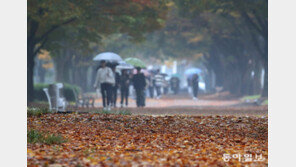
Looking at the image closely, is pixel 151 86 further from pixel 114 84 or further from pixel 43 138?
pixel 43 138

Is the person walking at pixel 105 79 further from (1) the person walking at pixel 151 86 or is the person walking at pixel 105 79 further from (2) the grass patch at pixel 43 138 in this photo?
(1) the person walking at pixel 151 86

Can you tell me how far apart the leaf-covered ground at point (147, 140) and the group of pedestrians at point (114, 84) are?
500 centimetres

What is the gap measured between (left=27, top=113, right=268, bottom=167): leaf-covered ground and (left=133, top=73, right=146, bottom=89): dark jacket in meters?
10.8

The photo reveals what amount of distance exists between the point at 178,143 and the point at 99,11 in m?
15.5

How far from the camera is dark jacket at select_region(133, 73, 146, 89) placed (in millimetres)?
28250

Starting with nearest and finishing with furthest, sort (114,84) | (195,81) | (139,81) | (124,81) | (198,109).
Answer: (114,84) < (124,81) < (198,109) < (139,81) < (195,81)

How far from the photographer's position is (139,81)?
92.9ft

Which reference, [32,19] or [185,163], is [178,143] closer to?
[185,163]

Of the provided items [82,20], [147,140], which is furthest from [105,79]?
[147,140]

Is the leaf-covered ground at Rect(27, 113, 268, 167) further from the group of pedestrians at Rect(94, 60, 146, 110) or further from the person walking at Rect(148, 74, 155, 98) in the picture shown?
the person walking at Rect(148, 74, 155, 98)

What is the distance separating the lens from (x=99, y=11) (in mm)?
27328

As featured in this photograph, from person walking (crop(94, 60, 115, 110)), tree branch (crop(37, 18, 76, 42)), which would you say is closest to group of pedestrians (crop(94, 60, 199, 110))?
person walking (crop(94, 60, 115, 110))

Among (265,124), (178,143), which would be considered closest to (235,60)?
(265,124)

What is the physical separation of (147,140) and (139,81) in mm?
15179
